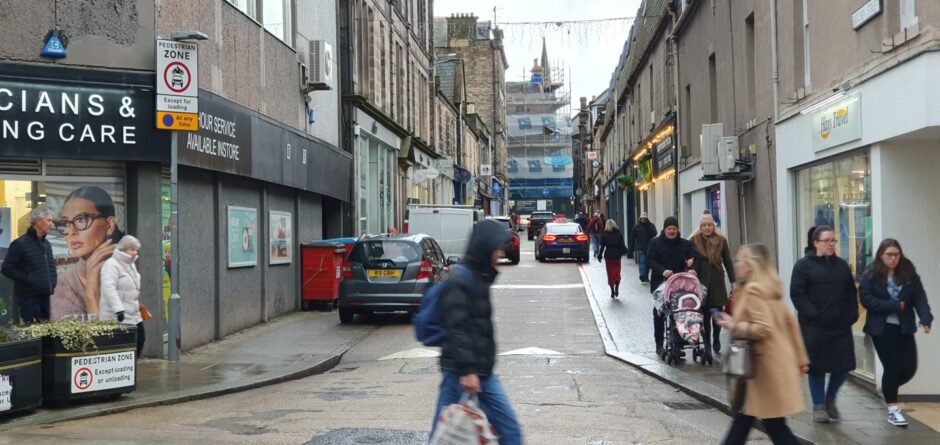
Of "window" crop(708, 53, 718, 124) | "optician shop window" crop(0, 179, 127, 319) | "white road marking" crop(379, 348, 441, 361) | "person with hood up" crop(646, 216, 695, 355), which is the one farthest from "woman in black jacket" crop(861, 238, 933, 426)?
"window" crop(708, 53, 718, 124)

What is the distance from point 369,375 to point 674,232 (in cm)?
432

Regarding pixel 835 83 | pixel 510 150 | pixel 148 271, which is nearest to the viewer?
pixel 835 83

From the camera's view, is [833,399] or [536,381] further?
[536,381]

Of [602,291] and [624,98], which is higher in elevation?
[624,98]

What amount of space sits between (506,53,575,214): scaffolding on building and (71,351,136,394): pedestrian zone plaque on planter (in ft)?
286

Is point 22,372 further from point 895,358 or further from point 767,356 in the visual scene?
point 895,358

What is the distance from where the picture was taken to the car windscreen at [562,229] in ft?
110

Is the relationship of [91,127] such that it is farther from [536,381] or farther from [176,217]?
[536,381]

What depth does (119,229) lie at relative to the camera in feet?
39.9

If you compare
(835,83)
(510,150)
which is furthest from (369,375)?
(510,150)

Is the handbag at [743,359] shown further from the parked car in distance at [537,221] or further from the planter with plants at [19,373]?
the parked car in distance at [537,221]

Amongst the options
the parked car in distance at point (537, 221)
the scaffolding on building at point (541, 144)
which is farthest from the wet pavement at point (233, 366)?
the scaffolding on building at point (541, 144)

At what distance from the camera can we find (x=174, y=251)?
1219cm

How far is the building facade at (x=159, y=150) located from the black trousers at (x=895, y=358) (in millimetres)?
8712
